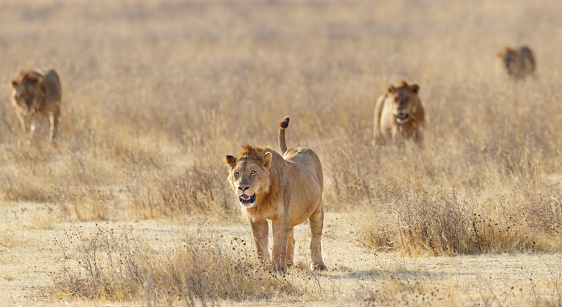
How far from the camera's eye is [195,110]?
17172mm

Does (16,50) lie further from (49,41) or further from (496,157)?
(496,157)

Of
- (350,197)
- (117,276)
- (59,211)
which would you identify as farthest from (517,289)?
(59,211)

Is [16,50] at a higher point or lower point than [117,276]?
higher

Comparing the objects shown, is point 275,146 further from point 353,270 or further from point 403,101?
point 353,270

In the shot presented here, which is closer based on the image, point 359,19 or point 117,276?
point 117,276

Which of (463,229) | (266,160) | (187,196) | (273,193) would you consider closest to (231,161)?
(266,160)

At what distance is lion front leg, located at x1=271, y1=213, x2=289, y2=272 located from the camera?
7.44 metres

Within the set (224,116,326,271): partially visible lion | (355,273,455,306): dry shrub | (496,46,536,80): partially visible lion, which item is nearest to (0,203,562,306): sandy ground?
(355,273,455,306): dry shrub

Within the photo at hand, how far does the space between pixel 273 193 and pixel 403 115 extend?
639 centimetres

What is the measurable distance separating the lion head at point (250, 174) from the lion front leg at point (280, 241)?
29 cm

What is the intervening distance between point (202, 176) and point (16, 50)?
18.7 m

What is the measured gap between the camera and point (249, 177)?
720 centimetres

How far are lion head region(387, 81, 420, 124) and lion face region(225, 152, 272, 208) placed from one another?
21.0ft

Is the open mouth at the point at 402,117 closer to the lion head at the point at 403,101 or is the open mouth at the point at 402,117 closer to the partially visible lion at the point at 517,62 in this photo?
the lion head at the point at 403,101
